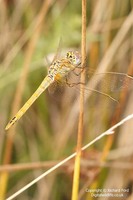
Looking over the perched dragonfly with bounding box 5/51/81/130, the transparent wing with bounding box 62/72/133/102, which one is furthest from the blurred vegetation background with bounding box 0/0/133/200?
the transparent wing with bounding box 62/72/133/102

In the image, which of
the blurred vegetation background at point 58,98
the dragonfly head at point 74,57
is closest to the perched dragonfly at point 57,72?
the dragonfly head at point 74,57

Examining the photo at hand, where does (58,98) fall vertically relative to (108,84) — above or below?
above

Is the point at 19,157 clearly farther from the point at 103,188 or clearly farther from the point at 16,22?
the point at 16,22

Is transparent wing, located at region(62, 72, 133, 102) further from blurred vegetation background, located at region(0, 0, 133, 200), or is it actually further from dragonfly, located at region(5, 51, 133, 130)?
blurred vegetation background, located at region(0, 0, 133, 200)

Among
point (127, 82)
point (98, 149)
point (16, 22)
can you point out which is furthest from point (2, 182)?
point (16, 22)

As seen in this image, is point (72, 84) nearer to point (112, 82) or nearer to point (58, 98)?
point (112, 82)

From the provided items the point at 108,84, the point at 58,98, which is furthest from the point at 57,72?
the point at 58,98

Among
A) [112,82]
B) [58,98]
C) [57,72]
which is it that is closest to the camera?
[112,82]
